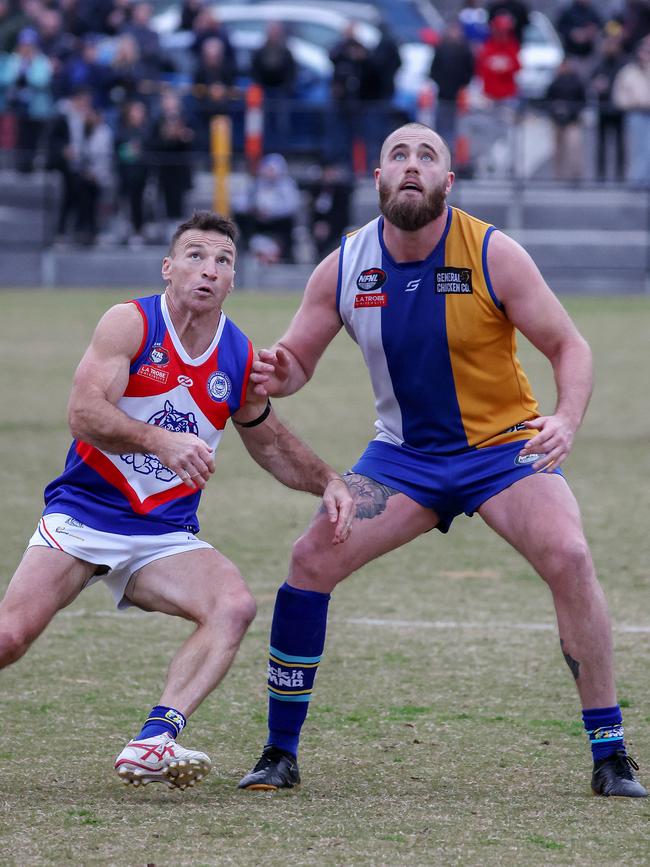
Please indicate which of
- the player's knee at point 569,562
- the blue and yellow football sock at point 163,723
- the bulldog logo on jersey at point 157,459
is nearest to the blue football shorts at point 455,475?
the player's knee at point 569,562

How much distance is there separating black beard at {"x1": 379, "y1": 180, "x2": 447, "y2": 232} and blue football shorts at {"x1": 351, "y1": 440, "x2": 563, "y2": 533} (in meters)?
0.75

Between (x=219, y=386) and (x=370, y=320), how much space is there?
22.9 inches

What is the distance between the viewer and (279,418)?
18.1 feet

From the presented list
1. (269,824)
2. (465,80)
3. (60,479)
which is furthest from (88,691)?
(465,80)

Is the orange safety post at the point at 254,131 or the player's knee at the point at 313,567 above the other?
the orange safety post at the point at 254,131

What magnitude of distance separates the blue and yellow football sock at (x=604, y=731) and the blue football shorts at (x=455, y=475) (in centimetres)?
76

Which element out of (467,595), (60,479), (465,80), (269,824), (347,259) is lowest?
(269,824)

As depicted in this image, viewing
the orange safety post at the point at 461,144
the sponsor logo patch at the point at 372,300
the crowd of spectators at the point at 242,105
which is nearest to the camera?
the sponsor logo patch at the point at 372,300

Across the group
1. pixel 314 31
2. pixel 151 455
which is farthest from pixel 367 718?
pixel 314 31

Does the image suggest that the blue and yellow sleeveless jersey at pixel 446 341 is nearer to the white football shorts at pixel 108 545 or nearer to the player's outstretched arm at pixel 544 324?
the player's outstretched arm at pixel 544 324

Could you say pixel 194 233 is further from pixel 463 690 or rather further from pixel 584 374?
pixel 463 690

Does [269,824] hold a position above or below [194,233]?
below

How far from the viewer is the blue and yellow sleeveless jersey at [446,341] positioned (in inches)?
214

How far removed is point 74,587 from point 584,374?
1.72m
